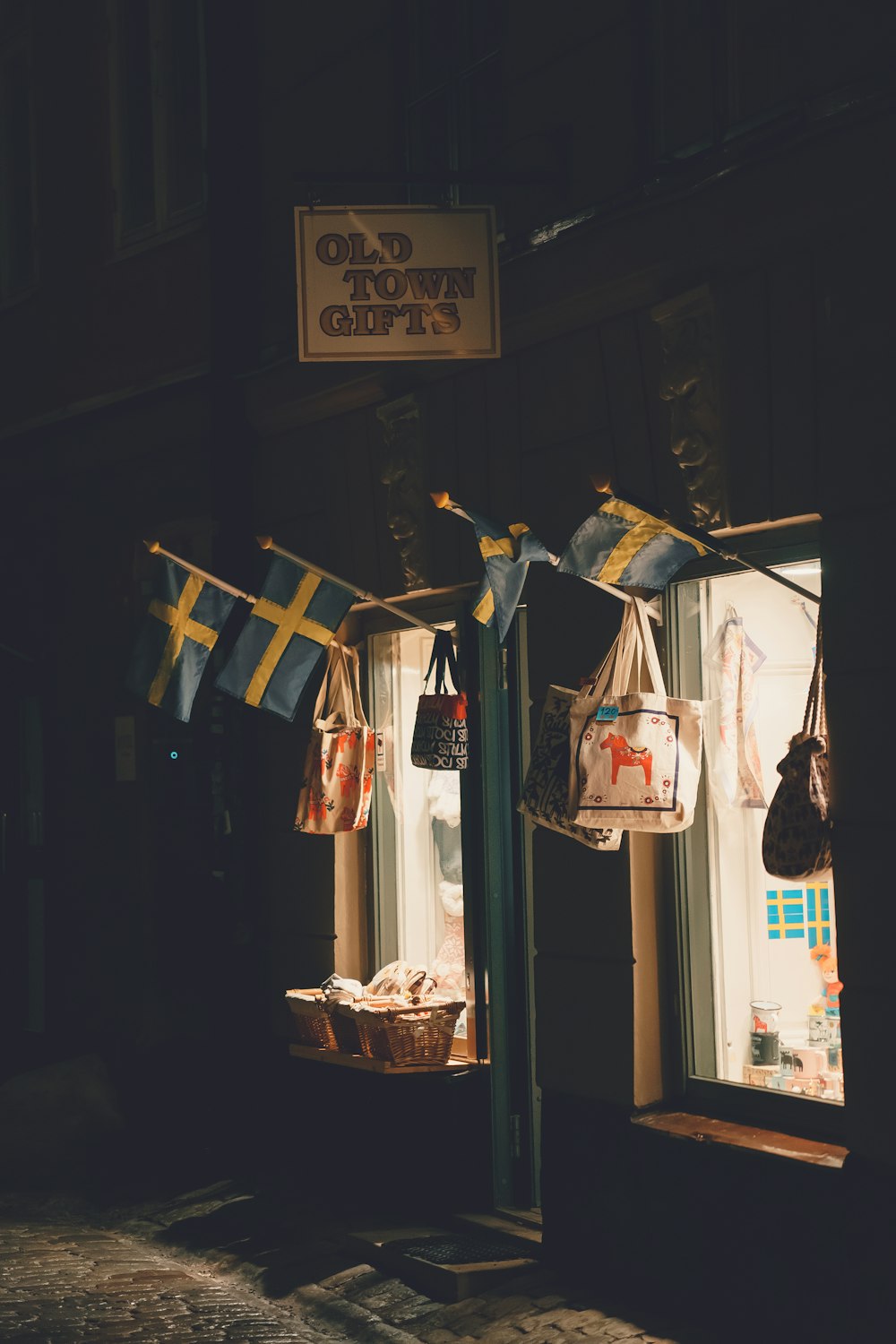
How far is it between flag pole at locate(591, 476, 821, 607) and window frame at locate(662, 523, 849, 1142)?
13cm

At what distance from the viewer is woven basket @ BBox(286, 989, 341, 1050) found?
760 centimetres

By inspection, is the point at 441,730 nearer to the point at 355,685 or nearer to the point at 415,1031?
the point at 355,685

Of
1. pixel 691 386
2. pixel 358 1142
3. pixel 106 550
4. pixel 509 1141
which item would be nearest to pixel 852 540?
pixel 691 386

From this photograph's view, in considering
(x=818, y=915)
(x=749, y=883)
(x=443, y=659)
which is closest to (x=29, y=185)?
(x=443, y=659)

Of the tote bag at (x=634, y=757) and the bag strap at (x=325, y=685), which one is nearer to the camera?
the tote bag at (x=634, y=757)

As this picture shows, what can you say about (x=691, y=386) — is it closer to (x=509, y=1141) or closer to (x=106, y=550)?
(x=509, y=1141)

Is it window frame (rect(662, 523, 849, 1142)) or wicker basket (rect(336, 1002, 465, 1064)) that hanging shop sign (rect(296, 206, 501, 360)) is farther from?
wicker basket (rect(336, 1002, 465, 1064))

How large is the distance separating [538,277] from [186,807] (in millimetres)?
3889

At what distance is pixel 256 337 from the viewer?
28.1 ft

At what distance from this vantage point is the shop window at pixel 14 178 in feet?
36.8

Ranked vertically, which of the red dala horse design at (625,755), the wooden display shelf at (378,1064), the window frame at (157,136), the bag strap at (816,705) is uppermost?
the window frame at (157,136)

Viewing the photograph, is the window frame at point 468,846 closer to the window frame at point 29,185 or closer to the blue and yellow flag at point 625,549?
the blue and yellow flag at point 625,549

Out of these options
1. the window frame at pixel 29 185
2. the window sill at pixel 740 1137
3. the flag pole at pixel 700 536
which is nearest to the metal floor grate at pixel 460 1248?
the window sill at pixel 740 1137

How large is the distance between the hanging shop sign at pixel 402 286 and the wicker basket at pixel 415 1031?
8.95ft
